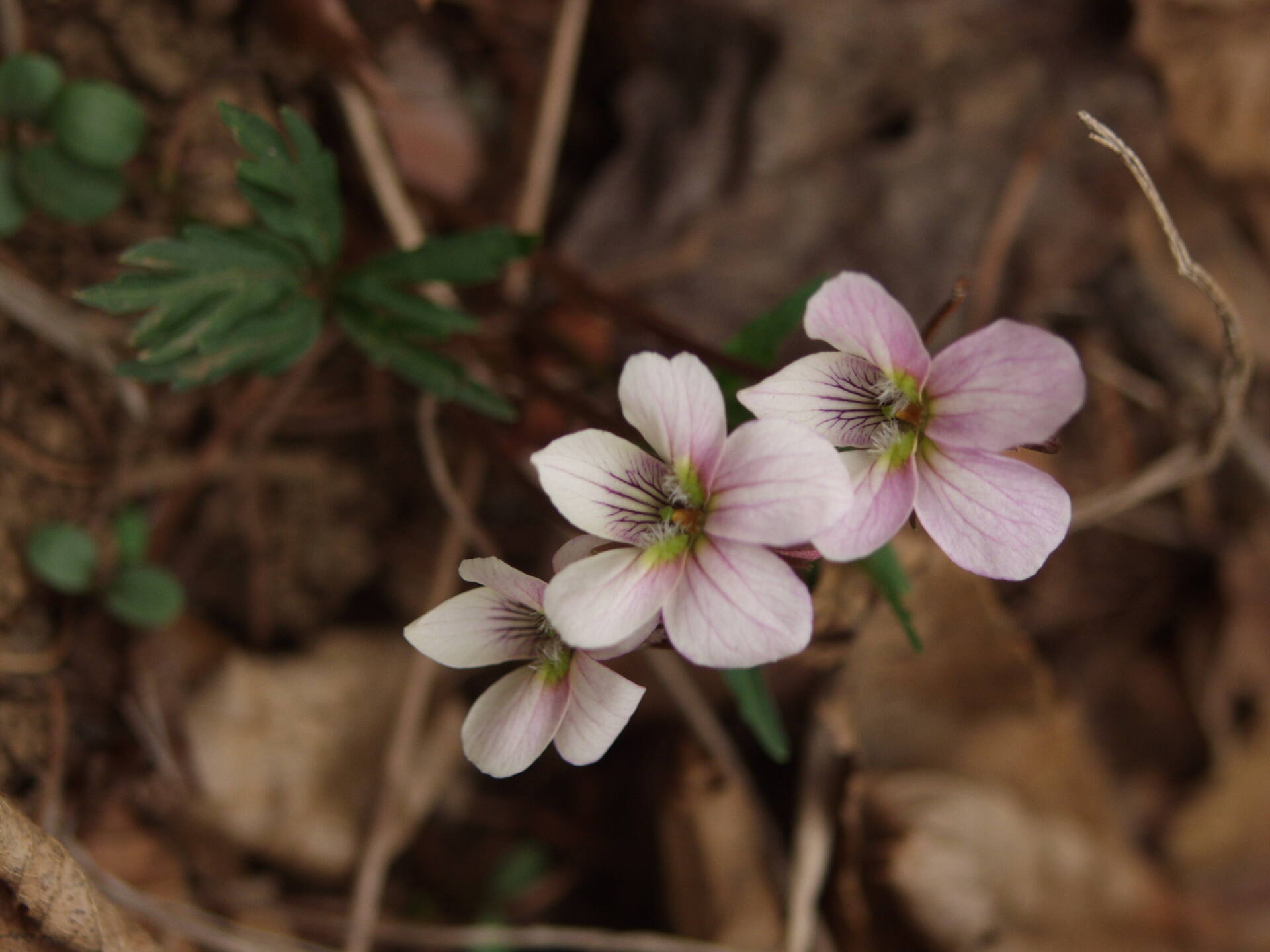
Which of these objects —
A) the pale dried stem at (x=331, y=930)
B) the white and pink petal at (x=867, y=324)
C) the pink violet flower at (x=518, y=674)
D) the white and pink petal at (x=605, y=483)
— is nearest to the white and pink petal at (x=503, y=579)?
the pink violet flower at (x=518, y=674)

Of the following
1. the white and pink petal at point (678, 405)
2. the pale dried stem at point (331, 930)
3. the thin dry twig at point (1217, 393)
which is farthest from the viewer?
the pale dried stem at point (331, 930)

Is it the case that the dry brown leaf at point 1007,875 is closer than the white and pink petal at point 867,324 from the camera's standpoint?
No

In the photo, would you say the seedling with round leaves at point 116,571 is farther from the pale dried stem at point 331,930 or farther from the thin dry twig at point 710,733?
the thin dry twig at point 710,733

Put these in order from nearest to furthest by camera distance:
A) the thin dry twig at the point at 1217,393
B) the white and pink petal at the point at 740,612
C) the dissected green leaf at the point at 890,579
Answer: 1. the white and pink petal at the point at 740,612
2. the thin dry twig at the point at 1217,393
3. the dissected green leaf at the point at 890,579

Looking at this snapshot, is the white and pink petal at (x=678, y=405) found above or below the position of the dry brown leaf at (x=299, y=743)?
above

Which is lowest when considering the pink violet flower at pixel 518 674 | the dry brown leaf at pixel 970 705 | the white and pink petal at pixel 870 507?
the dry brown leaf at pixel 970 705

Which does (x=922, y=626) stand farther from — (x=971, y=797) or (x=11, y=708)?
(x=11, y=708)

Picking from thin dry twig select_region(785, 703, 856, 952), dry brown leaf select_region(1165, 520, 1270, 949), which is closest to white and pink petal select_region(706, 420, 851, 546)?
thin dry twig select_region(785, 703, 856, 952)

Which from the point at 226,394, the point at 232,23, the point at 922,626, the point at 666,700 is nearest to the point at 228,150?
the point at 232,23
